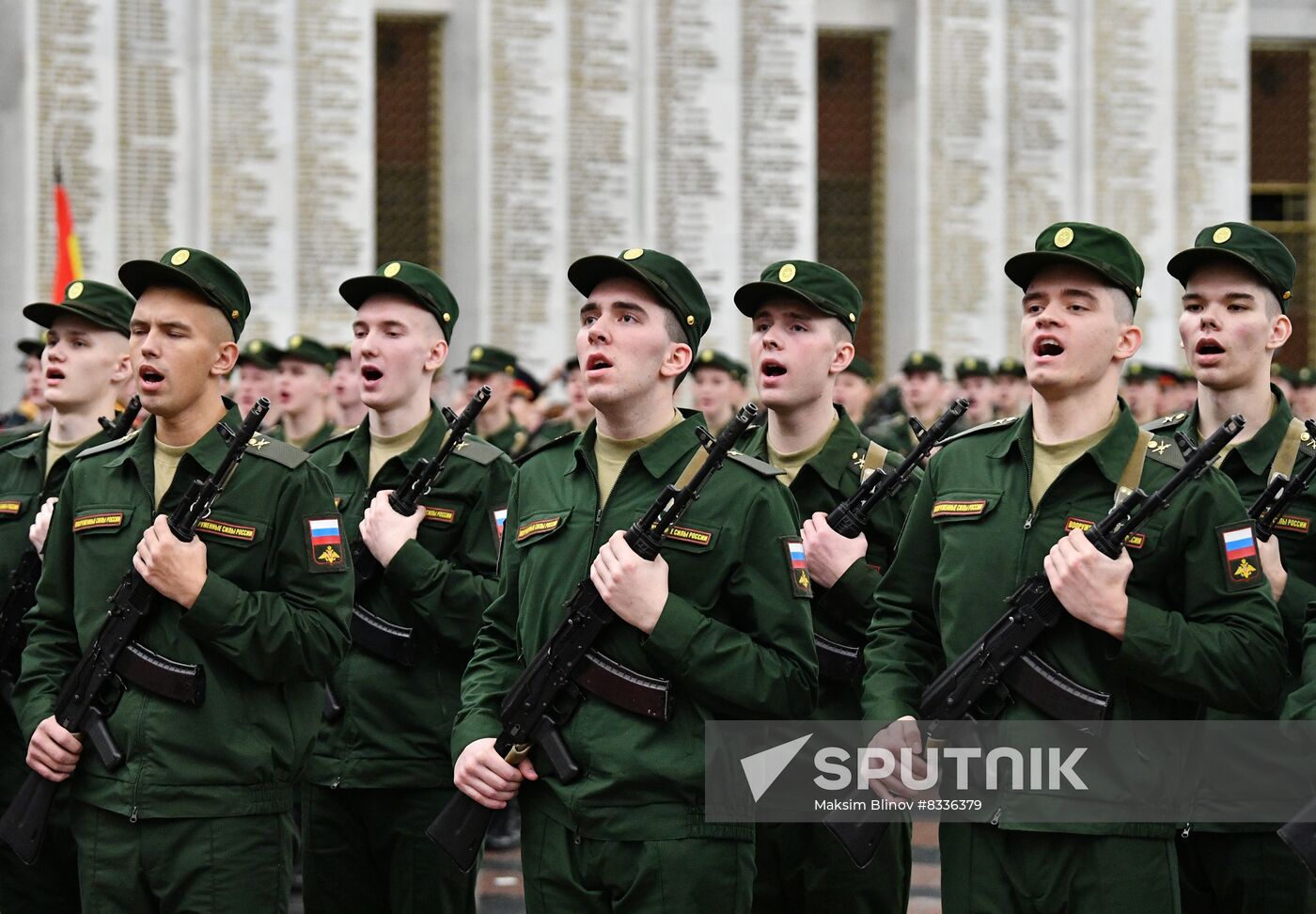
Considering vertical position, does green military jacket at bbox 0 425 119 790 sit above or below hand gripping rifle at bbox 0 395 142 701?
above

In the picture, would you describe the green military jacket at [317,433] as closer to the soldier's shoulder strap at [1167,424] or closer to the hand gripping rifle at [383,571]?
the hand gripping rifle at [383,571]

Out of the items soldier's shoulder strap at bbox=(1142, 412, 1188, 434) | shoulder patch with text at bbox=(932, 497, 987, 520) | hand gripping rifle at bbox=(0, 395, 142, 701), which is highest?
soldier's shoulder strap at bbox=(1142, 412, 1188, 434)

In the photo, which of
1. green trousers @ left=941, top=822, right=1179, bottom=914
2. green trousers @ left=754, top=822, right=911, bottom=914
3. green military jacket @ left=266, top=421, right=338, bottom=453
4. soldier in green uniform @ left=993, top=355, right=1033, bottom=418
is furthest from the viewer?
soldier in green uniform @ left=993, top=355, right=1033, bottom=418

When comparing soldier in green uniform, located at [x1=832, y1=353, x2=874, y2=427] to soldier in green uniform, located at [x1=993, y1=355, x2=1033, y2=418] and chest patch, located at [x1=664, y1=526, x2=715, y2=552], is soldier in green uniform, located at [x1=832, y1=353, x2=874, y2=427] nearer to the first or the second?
soldier in green uniform, located at [x1=993, y1=355, x2=1033, y2=418]

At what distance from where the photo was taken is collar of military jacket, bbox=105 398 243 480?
17.5ft

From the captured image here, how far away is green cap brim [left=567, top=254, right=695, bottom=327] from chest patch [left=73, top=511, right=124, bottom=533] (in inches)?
53.0

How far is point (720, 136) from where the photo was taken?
2014 cm

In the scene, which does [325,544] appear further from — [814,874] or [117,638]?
[814,874]

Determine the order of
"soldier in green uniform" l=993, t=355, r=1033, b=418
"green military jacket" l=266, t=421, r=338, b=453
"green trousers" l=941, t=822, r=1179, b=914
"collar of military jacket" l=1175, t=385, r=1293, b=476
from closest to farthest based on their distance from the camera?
"green trousers" l=941, t=822, r=1179, b=914 → "collar of military jacket" l=1175, t=385, r=1293, b=476 → "green military jacket" l=266, t=421, r=338, b=453 → "soldier in green uniform" l=993, t=355, r=1033, b=418

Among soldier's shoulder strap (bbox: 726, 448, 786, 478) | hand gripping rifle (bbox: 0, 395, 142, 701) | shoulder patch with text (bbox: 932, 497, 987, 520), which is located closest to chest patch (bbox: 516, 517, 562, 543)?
soldier's shoulder strap (bbox: 726, 448, 786, 478)

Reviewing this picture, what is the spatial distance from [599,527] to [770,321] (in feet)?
5.37

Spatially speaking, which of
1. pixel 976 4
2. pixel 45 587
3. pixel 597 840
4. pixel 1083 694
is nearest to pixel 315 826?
pixel 45 587

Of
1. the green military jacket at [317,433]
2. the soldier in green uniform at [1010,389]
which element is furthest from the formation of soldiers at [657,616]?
the soldier in green uniform at [1010,389]

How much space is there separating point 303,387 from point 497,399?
2.10 metres
